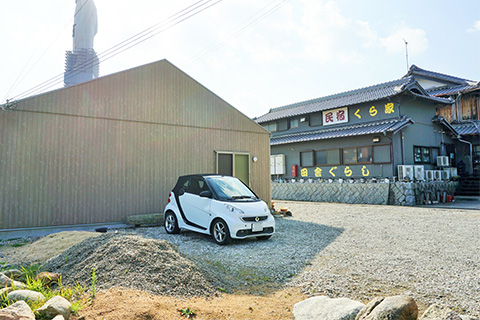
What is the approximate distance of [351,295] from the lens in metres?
3.68

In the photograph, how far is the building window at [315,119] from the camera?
19994mm

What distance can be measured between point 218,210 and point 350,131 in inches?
503

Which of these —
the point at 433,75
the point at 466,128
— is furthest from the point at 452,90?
the point at 466,128

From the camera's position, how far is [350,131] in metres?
17.2

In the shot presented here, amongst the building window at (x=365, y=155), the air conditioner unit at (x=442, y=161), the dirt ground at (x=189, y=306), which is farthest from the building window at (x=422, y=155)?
the dirt ground at (x=189, y=306)

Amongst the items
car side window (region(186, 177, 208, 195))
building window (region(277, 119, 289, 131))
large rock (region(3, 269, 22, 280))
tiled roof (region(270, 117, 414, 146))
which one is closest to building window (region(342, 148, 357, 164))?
tiled roof (region(270, 117, 414, 146))

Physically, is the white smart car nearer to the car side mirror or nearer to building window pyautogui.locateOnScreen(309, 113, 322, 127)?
the car side mirror

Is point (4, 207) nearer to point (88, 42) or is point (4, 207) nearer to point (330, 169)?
point (330, 169)

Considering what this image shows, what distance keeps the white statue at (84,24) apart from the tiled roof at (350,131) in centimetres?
3627

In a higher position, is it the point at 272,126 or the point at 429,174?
the point at 272,126

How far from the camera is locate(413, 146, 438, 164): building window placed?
54.3 ft

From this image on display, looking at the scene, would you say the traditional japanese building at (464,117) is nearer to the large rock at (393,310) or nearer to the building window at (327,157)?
the building window at (327,157)

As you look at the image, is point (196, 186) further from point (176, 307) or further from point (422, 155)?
point (422, 155)

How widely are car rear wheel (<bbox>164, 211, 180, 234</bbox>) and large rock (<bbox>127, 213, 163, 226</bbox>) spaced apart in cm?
136
